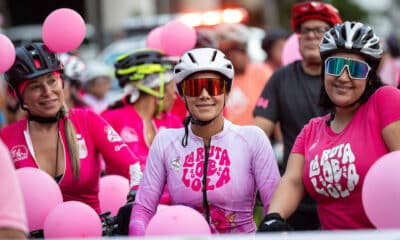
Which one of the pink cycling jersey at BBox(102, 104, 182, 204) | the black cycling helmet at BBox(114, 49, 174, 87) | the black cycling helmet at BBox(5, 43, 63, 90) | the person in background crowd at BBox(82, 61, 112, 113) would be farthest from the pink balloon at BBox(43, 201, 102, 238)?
the person in background crowd at BBox(82, 61, 112, 113)

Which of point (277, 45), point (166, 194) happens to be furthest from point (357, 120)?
point (277, 45)

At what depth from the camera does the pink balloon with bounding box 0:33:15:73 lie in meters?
6.42

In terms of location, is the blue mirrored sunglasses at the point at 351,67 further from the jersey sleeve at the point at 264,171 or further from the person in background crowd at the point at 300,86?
the person in background crowd at the point at 300,86

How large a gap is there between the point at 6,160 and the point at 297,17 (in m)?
4.46

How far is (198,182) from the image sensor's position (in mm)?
5727

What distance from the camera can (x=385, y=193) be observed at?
4.88 metres

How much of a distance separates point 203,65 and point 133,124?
8.52 ft

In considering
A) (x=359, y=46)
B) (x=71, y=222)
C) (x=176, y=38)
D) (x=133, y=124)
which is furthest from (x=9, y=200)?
(x=176, y=38)

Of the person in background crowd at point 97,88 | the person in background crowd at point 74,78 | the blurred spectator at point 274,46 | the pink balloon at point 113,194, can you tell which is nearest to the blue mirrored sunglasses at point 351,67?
the pink balloon at point 113,194

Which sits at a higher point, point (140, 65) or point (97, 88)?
point (140, 65)

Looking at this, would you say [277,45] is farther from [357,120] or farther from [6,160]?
[6,160]

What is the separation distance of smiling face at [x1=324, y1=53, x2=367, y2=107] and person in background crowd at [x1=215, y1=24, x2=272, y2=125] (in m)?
5.33

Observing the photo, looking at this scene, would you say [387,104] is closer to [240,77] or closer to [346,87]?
[346,87]

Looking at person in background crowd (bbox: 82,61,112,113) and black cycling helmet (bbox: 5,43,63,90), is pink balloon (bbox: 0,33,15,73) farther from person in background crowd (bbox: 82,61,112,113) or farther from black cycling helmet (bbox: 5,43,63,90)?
person in background crowd (bbox: 82,61,112,113)
